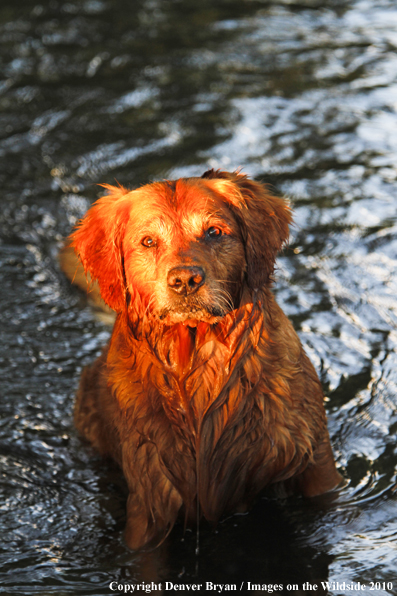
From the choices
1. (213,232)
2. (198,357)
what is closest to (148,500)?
(198,357)

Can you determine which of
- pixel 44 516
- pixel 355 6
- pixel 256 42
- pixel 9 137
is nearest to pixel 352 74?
pixel 256 42

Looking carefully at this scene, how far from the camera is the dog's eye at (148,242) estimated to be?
3444mm

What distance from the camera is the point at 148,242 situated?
346 cm

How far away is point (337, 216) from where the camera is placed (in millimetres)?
6605

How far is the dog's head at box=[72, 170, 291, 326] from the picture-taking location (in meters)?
3.26

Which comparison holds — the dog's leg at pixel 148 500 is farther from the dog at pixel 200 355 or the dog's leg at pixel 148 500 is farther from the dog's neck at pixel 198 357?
the dog's neck at pixel 198 357

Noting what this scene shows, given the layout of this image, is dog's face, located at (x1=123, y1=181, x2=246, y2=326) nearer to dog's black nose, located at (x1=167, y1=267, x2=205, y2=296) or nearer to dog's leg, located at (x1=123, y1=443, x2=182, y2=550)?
dog's black nose, located at (x1=167, y1=267, x2=205, y2=296)

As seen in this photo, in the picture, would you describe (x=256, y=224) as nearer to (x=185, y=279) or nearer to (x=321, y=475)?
(x=185, y=279)

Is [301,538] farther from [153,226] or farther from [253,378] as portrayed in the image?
[153,226]

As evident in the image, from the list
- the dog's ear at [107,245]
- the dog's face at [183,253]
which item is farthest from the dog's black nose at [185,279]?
the dog's ear at [107,245]

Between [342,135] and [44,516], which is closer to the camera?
[44,516]

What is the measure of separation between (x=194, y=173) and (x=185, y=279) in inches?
176

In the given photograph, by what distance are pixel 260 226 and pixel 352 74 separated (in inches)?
244

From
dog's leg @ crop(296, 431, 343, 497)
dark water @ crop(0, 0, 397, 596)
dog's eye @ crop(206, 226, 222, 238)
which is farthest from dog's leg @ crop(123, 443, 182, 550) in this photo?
dog's eye @ crop(206, 226, 222, 238)
